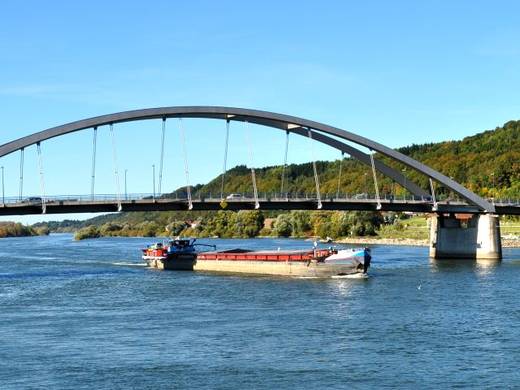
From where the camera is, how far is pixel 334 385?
3002 cm

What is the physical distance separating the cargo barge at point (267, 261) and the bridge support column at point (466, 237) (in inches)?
695

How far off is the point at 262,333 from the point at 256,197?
3676 cm

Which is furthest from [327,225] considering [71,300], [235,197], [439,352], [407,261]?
[439,352]

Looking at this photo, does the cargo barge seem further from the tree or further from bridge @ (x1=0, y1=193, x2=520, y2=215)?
the tree

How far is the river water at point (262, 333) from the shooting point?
31.3 metres

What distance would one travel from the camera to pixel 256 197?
250 feet

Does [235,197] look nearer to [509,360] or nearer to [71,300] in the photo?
[71,300]

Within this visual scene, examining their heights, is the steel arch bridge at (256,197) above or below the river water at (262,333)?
above

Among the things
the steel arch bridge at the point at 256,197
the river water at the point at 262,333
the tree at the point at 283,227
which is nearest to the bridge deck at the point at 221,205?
the steel arch bridge at the point at 256,197

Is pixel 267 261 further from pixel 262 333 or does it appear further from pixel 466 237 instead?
pixel 262 333

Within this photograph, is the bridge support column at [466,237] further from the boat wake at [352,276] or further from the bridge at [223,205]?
the boat wake at [352,276]

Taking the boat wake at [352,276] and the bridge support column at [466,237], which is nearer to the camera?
the boat wake at [352,276]

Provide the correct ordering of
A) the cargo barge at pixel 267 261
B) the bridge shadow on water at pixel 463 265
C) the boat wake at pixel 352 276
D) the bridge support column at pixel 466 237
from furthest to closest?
1. the bridge support column at pixel 466 237
2. the bridge shadow on water at pixel 463 265
3. the cargo barge at pixel 267 261
4. the boat wake at pixel 352 276

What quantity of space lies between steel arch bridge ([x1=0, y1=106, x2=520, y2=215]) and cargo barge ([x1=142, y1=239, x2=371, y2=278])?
4.71 meters
